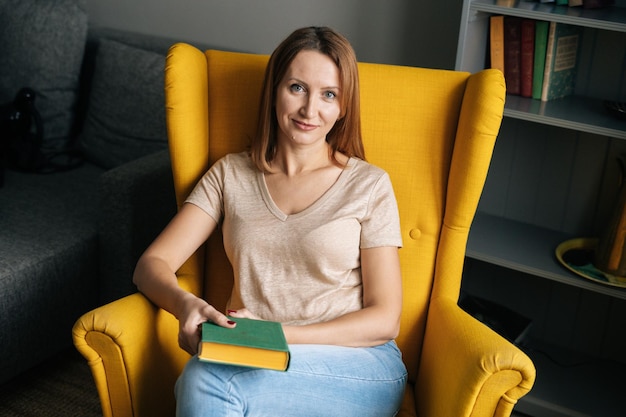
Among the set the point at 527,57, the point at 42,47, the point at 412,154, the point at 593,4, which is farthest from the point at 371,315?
the point at 42,47

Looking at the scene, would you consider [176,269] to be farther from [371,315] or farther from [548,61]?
[548,61]

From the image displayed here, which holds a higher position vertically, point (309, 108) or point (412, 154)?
point (309, 108)

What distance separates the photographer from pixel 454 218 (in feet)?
5.70

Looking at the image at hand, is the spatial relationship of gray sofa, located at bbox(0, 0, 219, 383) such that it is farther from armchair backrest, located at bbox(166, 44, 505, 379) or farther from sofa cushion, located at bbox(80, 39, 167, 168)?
armchair backrest, located at bbox(166, 44, 505, 379)

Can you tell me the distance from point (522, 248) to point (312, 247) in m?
0.85

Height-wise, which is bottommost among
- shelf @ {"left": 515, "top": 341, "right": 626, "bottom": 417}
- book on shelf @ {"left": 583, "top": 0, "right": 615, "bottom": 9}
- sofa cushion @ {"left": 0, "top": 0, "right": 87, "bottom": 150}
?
shelf @ {"left": 515, "top": 341, "right": 626, "bottom": 417}

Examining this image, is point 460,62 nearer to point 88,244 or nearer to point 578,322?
point 578,322

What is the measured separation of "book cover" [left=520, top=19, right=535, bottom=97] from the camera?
2029mm

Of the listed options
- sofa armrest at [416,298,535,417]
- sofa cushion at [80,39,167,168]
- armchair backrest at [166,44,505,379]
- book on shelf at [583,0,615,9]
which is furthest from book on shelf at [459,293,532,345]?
sofa cushion at [80,39,167,168]

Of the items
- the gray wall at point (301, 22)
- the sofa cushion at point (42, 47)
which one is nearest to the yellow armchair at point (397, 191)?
the gray wall at point (301, 22)

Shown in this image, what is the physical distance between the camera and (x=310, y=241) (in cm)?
158

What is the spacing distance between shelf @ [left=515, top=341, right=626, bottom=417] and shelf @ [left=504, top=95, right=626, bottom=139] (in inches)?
30.6

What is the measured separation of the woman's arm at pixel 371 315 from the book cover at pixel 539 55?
76 centimetres

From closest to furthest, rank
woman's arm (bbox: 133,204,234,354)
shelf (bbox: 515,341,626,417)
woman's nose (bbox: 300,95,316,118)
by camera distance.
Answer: woman's arm (bbox: 133,204,234,354)
woman's nose (bbox: 300,95,316,118)
shelf (bbox: 515,341,626,417)
